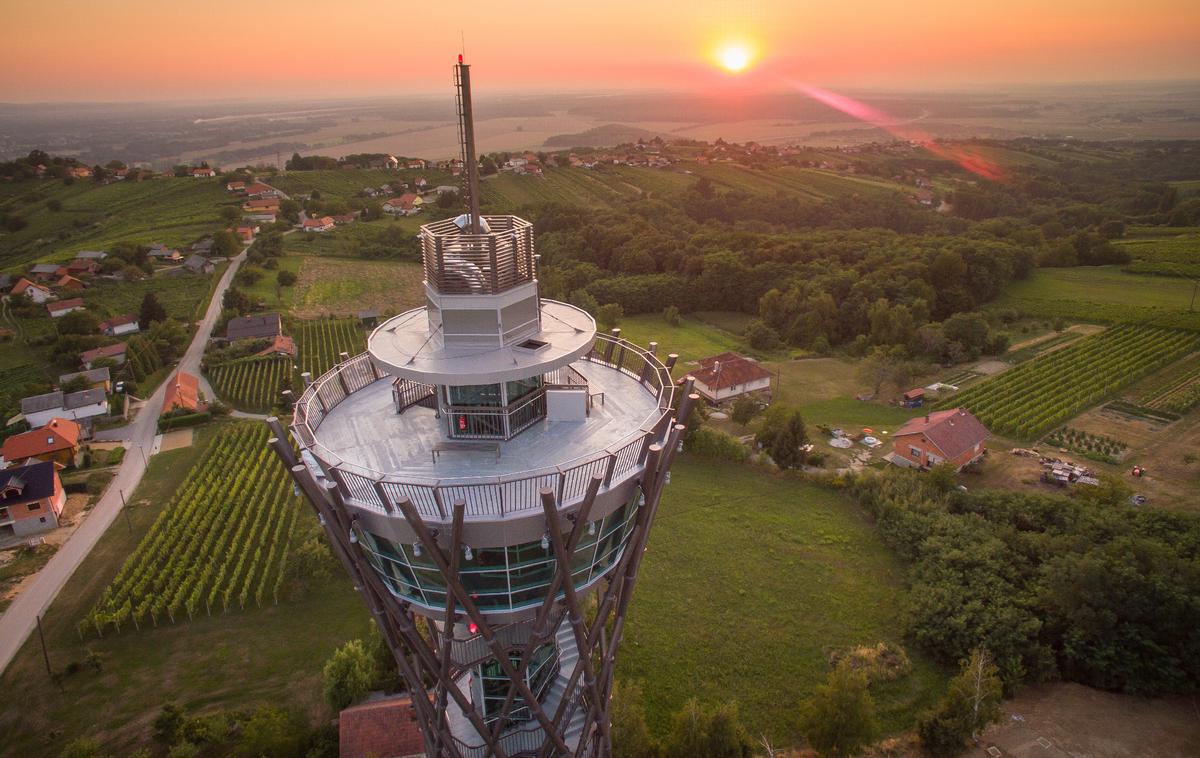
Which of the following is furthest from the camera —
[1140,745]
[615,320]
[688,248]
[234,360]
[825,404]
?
[688,248]

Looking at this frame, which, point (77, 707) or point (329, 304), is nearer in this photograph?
point (77, 707)

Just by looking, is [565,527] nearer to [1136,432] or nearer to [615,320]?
[1136,432]

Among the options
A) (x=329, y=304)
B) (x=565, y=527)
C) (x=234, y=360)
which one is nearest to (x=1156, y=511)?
(x=565, y=527)

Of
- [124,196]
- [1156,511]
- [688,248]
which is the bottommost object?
[1156,511]

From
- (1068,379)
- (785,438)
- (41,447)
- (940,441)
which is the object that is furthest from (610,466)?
(1068,379)

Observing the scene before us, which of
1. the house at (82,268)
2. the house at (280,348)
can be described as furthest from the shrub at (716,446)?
the house at (82,268)

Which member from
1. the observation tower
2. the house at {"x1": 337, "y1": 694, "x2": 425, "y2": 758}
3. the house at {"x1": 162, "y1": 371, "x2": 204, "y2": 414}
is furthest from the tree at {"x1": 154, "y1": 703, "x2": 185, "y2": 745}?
the house at {"x1": 162, "y1": 371, "x2": 204, "y2": 414}

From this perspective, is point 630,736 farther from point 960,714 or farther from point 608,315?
point 608,315
